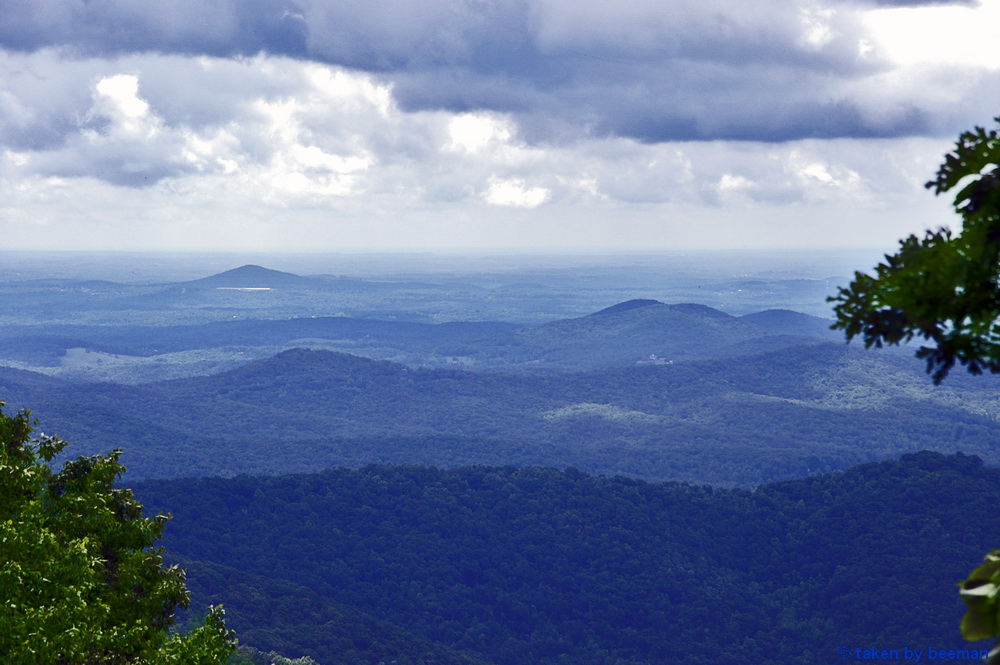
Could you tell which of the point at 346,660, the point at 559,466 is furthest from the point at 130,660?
the point at 559,466

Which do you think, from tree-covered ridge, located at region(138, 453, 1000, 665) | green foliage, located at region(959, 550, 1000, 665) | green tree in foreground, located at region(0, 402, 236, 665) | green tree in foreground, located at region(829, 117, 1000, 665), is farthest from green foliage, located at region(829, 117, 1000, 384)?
tree-covered ridge, located at region(138, 453, 1000, 665)

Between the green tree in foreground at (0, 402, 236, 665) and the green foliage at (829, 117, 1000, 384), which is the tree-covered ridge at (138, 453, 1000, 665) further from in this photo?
the green foliage at (829, 117, 1000, 384)

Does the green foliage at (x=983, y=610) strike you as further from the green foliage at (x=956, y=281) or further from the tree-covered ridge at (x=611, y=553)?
the tree-covered ridge at (x=611, y=553)

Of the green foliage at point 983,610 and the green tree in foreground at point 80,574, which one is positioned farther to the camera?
the green tree in foreground at point 80,574

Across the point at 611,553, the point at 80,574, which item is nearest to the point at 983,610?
the point at 80,574

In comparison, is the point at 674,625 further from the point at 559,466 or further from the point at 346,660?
the point at 559,466

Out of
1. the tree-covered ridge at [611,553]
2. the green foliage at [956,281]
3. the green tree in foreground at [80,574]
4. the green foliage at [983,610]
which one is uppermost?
the green foliage at [956,281]

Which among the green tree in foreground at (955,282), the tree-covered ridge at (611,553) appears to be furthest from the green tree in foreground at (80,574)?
the tree-covered ridge at (611,553)
